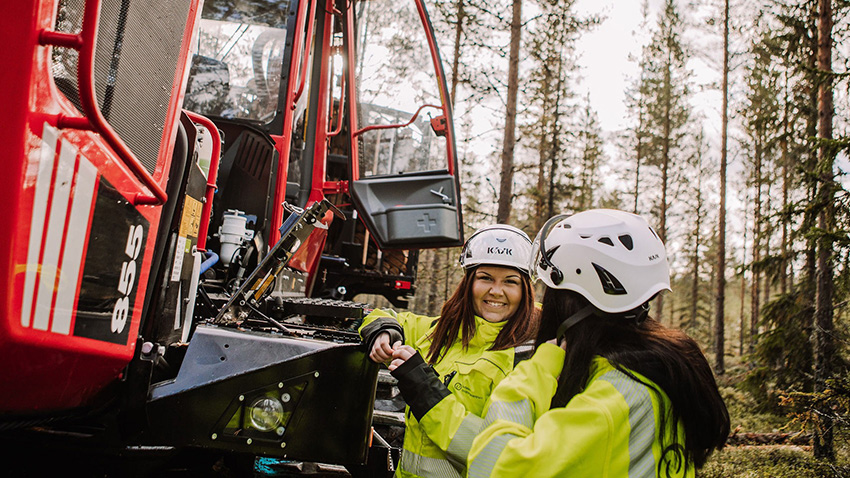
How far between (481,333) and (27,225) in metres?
1.84

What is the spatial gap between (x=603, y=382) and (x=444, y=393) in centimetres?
63

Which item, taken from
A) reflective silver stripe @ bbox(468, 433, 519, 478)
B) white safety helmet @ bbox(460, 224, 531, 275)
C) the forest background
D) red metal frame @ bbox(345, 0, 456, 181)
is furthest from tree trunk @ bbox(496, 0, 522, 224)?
reflective silver stripe @ bbox(468, 433, 519, 478)

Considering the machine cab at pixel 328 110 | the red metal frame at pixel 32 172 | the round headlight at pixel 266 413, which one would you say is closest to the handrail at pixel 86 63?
the red metal frame at pixel 32 172

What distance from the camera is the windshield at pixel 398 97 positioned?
4.70m

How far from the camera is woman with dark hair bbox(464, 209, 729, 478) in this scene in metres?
1.53

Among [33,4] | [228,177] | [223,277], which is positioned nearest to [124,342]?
[33,4]

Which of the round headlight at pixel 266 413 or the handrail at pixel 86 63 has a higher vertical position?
the handrail at pixel 86 63

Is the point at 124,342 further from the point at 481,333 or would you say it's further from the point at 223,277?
the point at 223,277

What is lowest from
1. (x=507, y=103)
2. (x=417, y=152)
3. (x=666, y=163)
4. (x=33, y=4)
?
(x=33, y=4)

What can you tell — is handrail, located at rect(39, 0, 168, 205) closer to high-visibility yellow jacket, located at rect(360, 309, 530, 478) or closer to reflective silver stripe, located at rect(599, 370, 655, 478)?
high-visibility yellow jacket, located at rect(360, 309, 530, 478)

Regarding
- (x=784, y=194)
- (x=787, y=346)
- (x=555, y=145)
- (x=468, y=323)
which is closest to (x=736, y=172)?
(x=784, y=194)

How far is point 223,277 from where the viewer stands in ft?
12.2

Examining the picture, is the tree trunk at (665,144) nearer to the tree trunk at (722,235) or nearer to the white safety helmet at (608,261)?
the tree trunk at (722,235)

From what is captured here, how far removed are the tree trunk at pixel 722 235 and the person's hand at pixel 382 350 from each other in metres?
17.2
